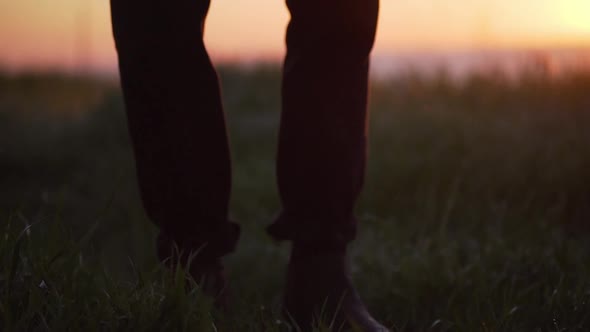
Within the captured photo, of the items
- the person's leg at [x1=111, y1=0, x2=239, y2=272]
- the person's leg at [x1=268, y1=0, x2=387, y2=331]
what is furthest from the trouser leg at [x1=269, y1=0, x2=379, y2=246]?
the person's leg at [x1=111, y1=0, x2=239, y2=272]

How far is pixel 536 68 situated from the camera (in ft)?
16.2

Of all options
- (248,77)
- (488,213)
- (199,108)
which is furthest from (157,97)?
(248,77)

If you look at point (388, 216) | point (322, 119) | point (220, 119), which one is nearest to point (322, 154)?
point (322, 119)

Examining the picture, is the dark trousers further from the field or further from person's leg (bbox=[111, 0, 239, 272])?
the field

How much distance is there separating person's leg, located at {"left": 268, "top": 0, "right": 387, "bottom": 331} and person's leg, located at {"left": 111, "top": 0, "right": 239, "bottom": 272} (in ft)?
0.51

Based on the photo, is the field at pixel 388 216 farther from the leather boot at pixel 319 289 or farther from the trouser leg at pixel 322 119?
the trouser leg at pixel 322 119

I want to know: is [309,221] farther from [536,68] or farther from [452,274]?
[536,68]

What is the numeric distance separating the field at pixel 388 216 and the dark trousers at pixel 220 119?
0.15 meters

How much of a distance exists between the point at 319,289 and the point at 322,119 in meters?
0.39

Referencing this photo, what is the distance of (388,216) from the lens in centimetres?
295

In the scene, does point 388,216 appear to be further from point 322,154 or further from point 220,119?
point 220,119

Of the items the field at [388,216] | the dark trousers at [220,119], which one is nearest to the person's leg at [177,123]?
the dark trousers at [220,119]

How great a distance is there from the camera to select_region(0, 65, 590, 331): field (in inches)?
53.8

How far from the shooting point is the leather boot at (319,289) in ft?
5.16
